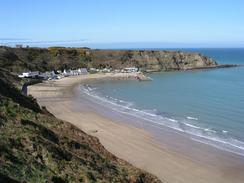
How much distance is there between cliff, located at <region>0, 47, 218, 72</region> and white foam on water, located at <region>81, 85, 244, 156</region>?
127 feet

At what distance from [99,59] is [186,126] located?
245 feet

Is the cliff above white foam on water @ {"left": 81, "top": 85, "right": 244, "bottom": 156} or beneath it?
beneath

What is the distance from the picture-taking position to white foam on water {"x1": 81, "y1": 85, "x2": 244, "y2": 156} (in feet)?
88.3

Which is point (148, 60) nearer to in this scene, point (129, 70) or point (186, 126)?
point (129, 70)

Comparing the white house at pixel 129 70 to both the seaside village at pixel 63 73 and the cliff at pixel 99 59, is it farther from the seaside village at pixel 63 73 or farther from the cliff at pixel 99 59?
the cliff at pixel 99 59

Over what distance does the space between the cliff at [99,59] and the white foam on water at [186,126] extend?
38.6 m

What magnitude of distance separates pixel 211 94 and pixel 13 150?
47.2 metres

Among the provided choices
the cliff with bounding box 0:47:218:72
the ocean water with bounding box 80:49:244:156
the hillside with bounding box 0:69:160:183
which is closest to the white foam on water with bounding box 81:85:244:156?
the ocean water with bounding box 80:49:244:156

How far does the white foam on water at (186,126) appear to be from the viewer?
26922 mm

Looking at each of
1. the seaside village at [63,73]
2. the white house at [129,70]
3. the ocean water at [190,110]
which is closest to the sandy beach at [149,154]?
the ocean water at [190,110]

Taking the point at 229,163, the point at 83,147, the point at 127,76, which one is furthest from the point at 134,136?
the point at 127,76

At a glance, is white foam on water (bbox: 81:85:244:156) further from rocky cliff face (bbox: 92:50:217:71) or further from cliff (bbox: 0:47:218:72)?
rocky cliff face (bbox: 92:50:217:71)

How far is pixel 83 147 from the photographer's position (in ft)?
43.7

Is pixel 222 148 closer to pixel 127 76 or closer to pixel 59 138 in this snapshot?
pixel 59 138
